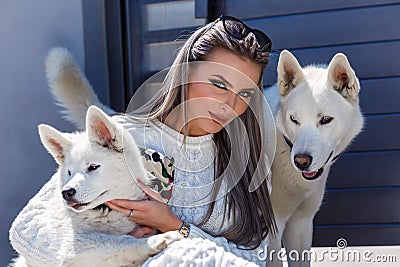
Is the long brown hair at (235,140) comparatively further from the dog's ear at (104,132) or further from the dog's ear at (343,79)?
the dog's ear at (343,79)

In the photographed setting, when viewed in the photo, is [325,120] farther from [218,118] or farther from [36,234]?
[36,234]

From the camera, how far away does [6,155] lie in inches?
118

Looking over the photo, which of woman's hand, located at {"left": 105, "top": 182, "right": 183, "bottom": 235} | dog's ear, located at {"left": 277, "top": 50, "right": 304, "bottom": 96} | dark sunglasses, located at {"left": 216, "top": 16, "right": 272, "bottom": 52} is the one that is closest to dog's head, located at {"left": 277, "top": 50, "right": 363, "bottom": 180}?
dog's ear, located at {"left": 277, "top": 50, "right": 304, "bottom": 96}

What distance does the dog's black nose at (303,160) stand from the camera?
2047mm

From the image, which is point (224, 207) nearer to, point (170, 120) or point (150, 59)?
point (170, 120)

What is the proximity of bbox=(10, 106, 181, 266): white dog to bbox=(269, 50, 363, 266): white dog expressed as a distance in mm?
728

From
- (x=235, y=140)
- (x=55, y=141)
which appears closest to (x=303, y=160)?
(x=235, y=140)

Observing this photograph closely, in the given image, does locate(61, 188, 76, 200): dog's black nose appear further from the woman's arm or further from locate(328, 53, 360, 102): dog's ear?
locate(328, 53, 360, 102): dog's ear

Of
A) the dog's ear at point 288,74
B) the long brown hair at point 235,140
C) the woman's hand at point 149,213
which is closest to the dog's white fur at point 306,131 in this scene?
the dog's ear at point 288,74

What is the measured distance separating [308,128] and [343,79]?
10.3 inches

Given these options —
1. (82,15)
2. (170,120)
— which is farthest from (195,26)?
(170,120)

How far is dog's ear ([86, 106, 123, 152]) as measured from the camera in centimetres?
154

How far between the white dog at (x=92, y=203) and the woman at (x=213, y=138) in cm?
7

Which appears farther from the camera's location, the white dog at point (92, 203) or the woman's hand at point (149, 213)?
the woman's hand at point (149, 213)
